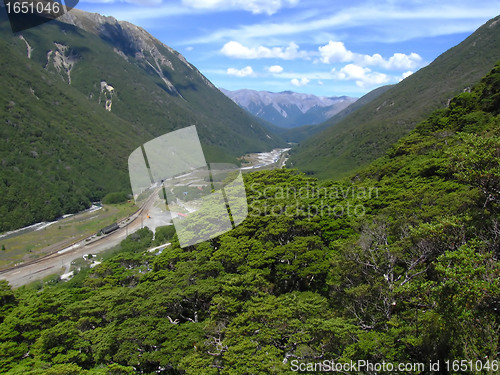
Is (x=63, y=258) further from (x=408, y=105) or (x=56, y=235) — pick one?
(x=408, y=105)

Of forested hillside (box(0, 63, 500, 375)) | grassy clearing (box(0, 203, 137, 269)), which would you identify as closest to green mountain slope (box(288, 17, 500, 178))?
grassy clearing (box(0, 203, 137, 269))

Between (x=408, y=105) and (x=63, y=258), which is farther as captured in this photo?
(x=408, y=105)

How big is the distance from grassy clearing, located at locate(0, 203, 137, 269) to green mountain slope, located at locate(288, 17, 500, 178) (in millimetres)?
69072

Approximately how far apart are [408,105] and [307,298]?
134m

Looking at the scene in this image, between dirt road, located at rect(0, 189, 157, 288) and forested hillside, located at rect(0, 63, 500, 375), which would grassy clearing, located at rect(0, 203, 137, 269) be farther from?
forested hillside, located at rect(0, 63, 500, 375)

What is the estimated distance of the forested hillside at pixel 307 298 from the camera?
10.7m

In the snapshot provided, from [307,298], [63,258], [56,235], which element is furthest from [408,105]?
[307,298]

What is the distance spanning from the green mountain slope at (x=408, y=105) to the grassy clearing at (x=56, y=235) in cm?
6907

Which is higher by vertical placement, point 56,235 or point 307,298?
point 307,298

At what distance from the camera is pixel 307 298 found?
55.9 feet

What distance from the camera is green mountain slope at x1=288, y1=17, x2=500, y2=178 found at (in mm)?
108875

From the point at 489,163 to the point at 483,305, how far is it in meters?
6.28

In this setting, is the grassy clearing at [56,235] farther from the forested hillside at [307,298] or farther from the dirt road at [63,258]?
the forested hillside at [307,298]

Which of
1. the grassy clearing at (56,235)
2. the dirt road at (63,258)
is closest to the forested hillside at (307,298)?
the dirt road at (63,258)
